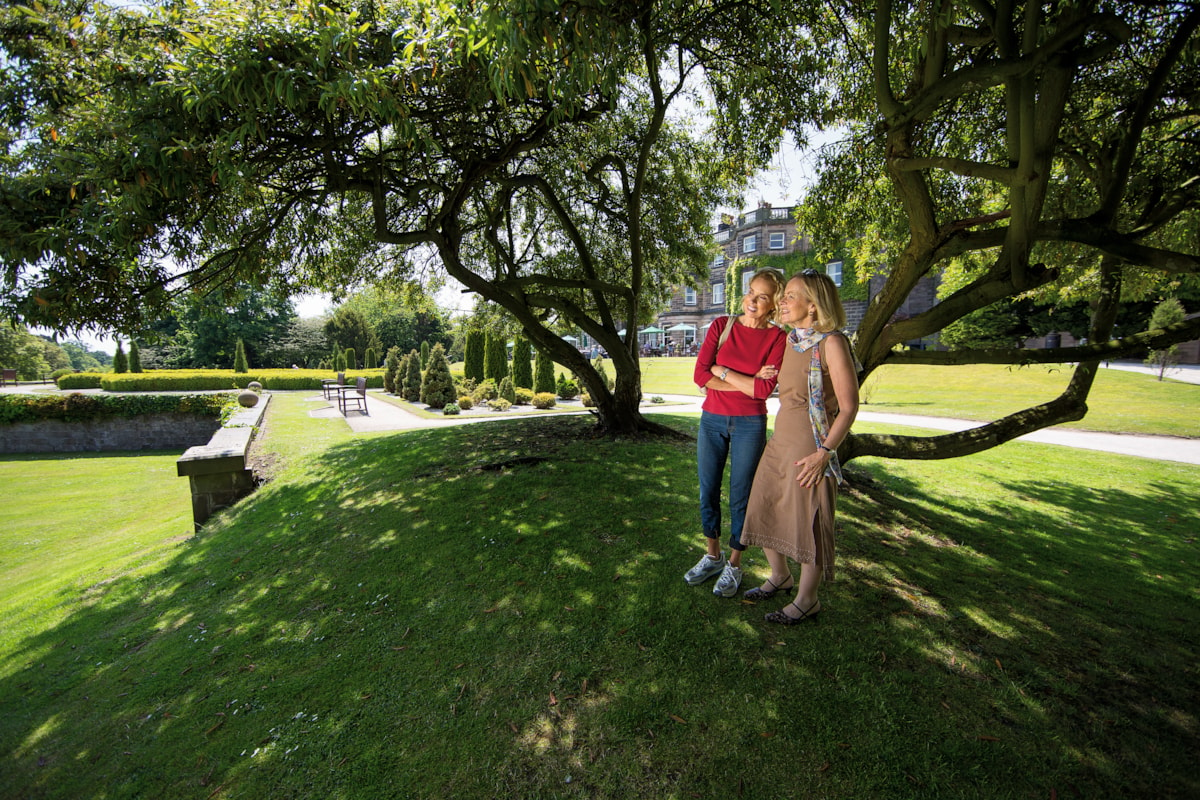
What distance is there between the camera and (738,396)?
10.2ft

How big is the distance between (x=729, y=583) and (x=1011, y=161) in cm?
369

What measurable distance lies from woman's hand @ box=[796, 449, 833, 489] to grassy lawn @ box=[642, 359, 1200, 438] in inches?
337

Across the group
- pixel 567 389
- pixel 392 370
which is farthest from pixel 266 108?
pixel 392 370

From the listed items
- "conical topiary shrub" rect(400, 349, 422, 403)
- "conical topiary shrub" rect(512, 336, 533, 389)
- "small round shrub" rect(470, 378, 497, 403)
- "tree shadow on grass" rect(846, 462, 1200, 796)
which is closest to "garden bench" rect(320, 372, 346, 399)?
"conical topiary shrub" rect(400, 349, 422, 403)

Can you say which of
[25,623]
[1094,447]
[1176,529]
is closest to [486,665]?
[25,623]

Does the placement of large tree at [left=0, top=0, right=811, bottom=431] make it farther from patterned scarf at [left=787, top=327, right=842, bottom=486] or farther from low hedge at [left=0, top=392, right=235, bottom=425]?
low hedge at [left=0, top=392, right=235, bottom=425]

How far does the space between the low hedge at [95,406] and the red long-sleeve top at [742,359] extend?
62.3ft

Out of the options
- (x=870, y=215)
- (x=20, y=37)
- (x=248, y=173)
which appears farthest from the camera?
(x=870, y=215)

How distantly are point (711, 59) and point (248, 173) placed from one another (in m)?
5.84

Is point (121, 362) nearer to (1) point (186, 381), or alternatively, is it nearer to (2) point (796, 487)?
(1) point (186, 381)

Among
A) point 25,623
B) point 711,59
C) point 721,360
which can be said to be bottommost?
point 25,623

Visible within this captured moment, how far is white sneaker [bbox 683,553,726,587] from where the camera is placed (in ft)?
11.4

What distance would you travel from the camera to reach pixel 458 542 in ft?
14.6

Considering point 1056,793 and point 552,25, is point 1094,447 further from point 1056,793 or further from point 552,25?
point 552,25
